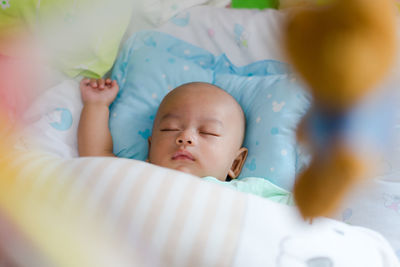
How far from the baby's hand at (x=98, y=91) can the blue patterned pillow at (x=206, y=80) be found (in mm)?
25

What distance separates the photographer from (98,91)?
1.03 metres

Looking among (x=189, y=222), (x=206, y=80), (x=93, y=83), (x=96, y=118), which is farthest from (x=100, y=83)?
(x=189, y=222)

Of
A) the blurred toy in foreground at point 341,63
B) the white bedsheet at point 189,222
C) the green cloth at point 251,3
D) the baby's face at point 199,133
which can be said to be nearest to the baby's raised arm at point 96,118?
the baby's face at point 199,133

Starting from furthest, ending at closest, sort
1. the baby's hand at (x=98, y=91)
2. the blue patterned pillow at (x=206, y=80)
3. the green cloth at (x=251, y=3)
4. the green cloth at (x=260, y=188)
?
the green cloth at (x=251, y=3) → the baby's hand at (x=98, y=91) → the blue patterned pillow at (x=206, y=80) → the green cloth at (x=260, y=188)

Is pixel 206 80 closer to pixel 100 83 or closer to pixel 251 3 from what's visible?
pixel 100 83

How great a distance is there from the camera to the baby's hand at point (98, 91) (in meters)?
1.01

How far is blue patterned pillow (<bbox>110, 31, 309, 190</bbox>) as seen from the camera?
2.91 feet

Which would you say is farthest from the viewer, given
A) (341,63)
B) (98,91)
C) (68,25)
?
(98,91)

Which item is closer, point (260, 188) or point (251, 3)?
point (260, 188)

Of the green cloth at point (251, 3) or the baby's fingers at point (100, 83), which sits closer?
the baby's fingers at point (100, 83)

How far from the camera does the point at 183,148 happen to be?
0.79 m

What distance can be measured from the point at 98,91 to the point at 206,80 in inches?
12.2

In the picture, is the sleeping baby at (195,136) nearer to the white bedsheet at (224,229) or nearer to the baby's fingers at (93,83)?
the baby's fingers at (93,83)

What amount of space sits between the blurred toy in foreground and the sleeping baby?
0.58 meters
